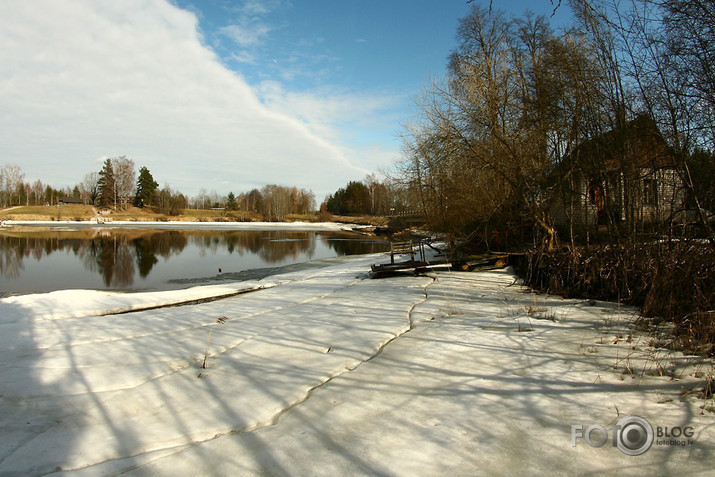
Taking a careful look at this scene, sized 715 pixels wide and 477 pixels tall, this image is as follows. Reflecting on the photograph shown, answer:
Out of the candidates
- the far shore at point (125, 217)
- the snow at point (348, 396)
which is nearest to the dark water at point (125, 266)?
the snow at point (348, 396)

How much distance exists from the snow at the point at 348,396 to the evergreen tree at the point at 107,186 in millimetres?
93934

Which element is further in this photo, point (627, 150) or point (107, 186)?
point (107, 186)

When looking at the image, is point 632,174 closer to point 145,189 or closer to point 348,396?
point 348,396

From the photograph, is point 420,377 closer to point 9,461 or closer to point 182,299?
point 9,461

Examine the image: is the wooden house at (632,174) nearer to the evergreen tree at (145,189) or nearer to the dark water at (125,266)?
the dark water at (125,266)

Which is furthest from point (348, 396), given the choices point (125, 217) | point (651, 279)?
point (125, 217)

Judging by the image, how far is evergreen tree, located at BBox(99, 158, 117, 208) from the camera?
8450 cm

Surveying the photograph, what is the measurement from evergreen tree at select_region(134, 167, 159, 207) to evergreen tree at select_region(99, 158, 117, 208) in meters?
5.55

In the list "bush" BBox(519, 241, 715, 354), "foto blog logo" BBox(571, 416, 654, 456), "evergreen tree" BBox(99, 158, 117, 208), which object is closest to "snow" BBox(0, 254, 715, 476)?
"foto blog logo" BBox(571, 416, 654, 456)

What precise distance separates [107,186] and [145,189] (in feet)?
24.8

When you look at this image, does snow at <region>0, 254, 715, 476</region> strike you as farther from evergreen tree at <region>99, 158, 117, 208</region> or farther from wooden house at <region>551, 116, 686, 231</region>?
evergreen tree at <region>99, 158, 117, 208</region>

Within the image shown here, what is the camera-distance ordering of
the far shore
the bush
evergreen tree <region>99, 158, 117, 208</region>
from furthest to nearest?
evergreen tree <region>99, 158, 117, 208</region> → the far shore → the bush

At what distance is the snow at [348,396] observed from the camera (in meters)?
2.65

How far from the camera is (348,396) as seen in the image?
143 inches
